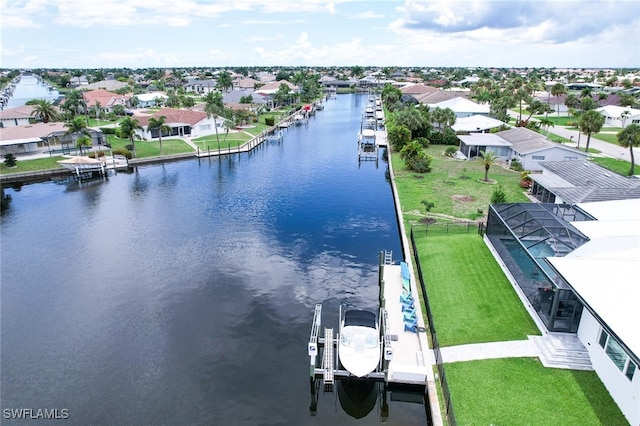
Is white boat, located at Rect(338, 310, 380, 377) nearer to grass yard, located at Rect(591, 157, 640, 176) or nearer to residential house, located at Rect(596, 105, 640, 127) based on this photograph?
grass yard, located at Rect(591, 157, 640, 176)

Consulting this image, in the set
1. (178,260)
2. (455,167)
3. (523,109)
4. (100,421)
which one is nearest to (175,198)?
(178,260)

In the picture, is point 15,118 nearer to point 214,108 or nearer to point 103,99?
point 103,99

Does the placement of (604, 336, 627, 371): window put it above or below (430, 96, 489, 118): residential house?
below

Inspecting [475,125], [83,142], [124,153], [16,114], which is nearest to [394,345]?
[124,153]

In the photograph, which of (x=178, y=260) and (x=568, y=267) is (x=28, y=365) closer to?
(x=178, y=260)

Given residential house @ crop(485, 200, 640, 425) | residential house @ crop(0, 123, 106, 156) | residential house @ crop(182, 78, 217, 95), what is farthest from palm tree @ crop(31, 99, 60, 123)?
residential house @ crop(182, 78, 217, 95)

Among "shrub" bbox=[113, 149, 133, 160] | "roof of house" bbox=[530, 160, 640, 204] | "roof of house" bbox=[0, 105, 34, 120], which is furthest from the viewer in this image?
"roof of house" bbox=[0, 105, 34, 120]
